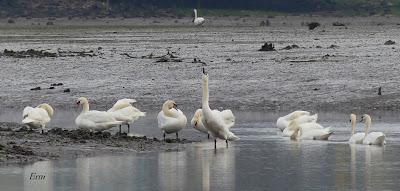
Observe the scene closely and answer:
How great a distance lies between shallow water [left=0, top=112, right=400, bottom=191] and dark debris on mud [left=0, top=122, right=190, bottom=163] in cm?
43

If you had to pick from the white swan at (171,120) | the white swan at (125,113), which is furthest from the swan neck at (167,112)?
the white swan at (125,113)

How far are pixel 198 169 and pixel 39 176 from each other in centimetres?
234

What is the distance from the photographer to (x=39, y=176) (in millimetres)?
16297

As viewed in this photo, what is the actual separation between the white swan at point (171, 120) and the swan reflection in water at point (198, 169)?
0.84 meters

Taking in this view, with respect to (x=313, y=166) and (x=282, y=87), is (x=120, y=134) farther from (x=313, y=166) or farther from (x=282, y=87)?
(x=282, y=87)

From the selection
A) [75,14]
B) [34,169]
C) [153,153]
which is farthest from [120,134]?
[75,14]

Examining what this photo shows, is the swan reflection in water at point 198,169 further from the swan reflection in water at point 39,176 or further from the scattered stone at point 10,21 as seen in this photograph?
the scattered stone at point 10,21

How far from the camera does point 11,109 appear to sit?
28594mm

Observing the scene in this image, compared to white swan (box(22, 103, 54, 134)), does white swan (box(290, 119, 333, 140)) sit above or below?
below

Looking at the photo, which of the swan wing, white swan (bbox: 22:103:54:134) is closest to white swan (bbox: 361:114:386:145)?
the swan wing

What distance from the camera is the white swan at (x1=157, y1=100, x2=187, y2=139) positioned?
21625 millimetres

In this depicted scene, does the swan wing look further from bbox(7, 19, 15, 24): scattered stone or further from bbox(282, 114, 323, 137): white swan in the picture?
bbox(7, 19, 15, 24): scattered stone

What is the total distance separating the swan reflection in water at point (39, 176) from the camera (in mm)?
→ 15484

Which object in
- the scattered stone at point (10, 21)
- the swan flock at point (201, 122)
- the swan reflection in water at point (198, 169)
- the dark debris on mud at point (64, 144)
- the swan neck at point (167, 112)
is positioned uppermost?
the scattered stone at point (10, 21)
